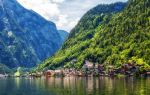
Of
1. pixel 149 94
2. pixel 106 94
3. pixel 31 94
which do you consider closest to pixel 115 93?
pixel 106 94

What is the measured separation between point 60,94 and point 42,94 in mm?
8658

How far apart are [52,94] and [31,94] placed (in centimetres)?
1108

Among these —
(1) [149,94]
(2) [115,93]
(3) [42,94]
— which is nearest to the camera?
(1) [149,94]

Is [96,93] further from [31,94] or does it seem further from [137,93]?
[31,94]

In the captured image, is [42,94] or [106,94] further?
[42,94]

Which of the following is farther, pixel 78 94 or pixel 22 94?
pixel 22 94

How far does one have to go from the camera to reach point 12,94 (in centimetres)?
16188

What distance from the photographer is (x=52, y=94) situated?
15238cm

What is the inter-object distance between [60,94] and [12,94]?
21.4m

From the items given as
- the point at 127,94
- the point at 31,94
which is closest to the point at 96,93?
the point at 127,94

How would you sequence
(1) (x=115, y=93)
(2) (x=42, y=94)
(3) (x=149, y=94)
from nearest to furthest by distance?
(3) (x=149, y=94), (1) (x=115, y=93), (2) (x=42, y=94)

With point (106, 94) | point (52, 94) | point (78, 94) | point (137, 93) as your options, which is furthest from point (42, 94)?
point (137, 93)

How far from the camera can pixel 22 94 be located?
163 metres

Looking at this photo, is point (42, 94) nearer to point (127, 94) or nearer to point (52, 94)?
point (52, 94)
